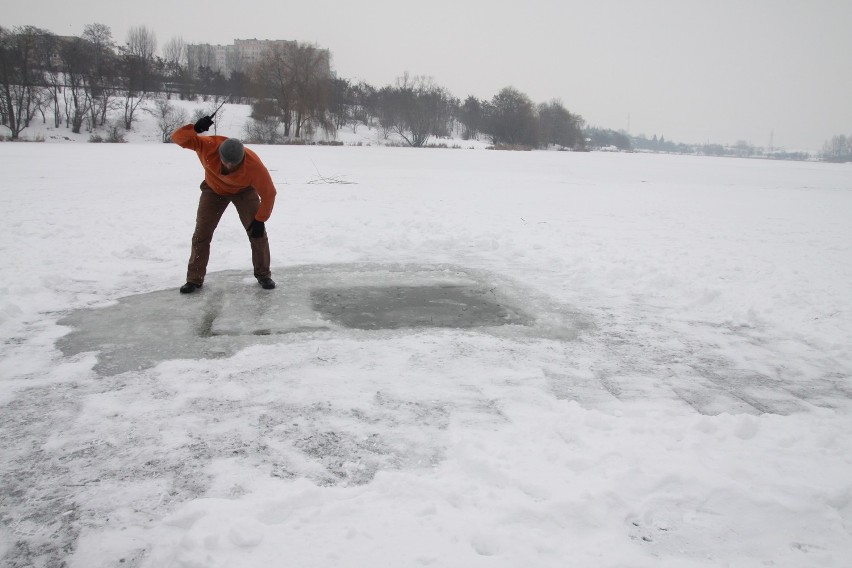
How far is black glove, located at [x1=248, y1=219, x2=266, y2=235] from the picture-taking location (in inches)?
239

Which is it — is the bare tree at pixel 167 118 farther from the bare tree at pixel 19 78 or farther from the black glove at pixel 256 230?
the black glove at pixel 256 230

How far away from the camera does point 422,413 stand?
347 cm

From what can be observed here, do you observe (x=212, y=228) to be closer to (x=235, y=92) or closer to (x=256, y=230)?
(x=256, y=230)

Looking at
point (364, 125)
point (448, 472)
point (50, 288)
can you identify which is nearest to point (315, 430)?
point (448, 472)

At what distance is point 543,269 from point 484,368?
349cm

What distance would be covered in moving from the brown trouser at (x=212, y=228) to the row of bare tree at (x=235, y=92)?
159ft

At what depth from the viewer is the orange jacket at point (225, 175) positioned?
5914 millimetres

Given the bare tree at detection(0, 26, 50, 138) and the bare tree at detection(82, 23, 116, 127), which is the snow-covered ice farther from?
the bare tree at detection(82, 23, 116, 127)

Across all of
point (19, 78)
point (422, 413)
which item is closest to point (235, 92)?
point (19, 78)

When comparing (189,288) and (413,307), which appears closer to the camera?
(413,307)

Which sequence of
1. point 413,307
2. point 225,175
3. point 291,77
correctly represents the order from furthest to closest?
1. point 291,77
2. point 225,175
3. point 413,307

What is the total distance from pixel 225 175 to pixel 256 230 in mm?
662

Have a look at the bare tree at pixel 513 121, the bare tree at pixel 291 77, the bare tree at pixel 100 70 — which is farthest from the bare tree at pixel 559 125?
the bare tree at pixel 100 70

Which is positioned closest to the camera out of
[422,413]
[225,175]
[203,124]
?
[422,413]
